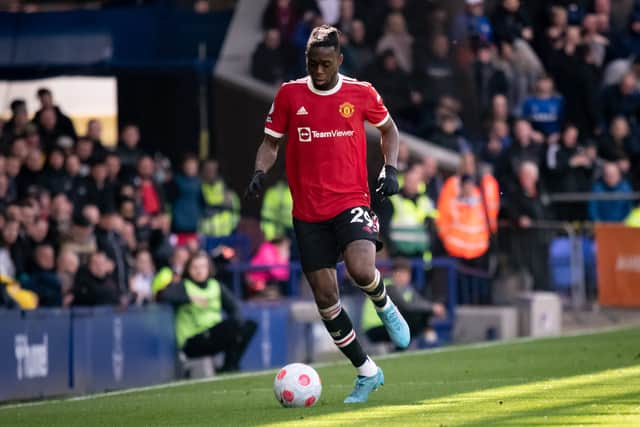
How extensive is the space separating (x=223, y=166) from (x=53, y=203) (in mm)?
5209

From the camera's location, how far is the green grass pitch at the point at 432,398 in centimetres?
984

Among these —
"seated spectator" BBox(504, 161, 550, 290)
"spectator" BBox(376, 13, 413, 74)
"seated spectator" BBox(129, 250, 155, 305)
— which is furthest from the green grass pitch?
"spectator" BBox(376, 13, 413, 74)

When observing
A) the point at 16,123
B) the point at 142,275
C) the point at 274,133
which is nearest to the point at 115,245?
the point at 142,275

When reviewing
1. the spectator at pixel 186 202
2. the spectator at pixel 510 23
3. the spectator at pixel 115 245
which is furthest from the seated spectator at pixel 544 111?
the spectator at pixel 115 245

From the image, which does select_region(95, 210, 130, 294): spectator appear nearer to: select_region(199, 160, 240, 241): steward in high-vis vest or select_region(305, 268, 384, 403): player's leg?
select_region(199, 160, 240, 241): steward in high-vis vest

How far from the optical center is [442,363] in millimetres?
15383

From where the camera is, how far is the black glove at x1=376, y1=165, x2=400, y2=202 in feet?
35.2

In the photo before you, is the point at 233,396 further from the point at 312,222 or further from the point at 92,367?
the point at 92,367

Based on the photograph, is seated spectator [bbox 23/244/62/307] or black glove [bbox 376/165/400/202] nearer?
black glove [bbox 376/165/400/202]

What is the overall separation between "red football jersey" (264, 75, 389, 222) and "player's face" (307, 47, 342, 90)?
72mm

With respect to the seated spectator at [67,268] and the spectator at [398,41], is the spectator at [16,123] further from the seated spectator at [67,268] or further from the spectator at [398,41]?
the spectator at [398,41]

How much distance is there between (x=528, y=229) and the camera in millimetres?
21297

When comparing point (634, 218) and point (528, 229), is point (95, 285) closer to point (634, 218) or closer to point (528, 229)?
point (528, 229)

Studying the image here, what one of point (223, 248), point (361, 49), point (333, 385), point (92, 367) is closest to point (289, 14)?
point (361, 49)
